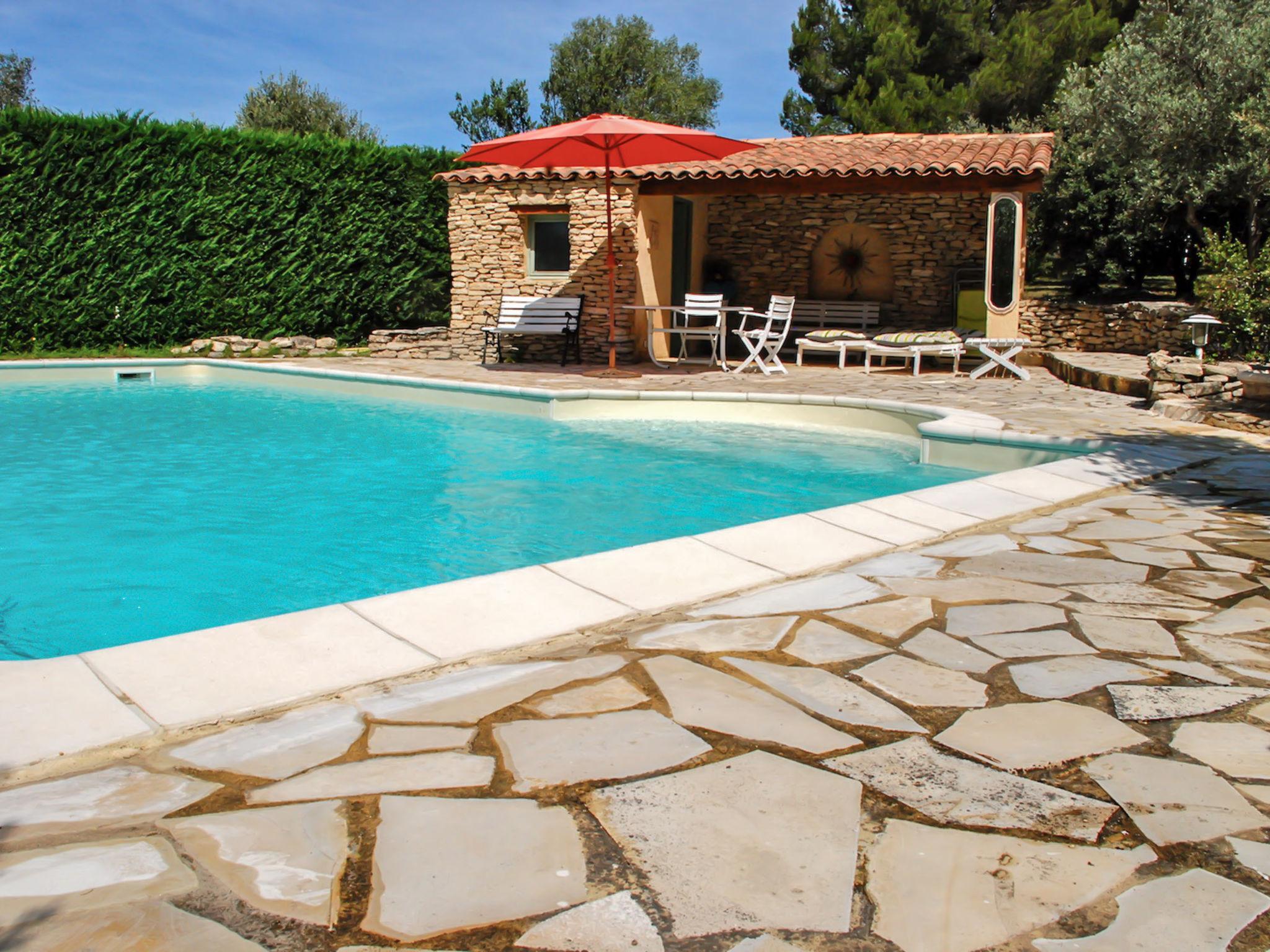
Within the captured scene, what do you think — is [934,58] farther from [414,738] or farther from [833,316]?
[414,738]

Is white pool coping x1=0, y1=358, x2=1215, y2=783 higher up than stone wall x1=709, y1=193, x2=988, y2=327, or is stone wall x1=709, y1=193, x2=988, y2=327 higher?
stone wall x1=709, y1=193, x2=988, y2=327

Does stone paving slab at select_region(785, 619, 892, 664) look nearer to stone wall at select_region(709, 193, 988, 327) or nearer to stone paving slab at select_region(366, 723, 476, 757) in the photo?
stone paving slab at select_region(366, 723, 476, 757)

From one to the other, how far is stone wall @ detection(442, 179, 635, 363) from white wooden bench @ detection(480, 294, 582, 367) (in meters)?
0.15

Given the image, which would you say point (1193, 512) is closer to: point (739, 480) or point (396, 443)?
point (739, 480)

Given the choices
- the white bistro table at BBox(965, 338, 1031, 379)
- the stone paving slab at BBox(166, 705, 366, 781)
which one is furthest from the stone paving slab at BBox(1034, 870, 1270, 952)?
the white bistro table at BBox(965, 338, 1031, 379)

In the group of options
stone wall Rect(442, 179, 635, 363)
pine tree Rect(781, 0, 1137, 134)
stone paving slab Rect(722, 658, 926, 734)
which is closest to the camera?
stone paving slab Rect(722, 658, 926, 734)

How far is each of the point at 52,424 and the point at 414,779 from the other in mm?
8423

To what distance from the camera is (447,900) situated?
5.71 ft

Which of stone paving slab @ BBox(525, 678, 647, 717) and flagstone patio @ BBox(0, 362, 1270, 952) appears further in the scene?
stone paving slab @ BBox(525, 678, 647, 717)

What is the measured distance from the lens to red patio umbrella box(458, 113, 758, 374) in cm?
967

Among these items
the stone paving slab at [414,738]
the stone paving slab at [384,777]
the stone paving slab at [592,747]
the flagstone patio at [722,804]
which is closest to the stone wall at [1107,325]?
the flagstone patio at [722,804]

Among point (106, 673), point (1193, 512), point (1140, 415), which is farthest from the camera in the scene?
point (1140, 415)

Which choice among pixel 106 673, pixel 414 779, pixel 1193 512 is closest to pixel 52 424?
pixel 106 673

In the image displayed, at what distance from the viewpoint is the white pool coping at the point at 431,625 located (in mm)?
2525
